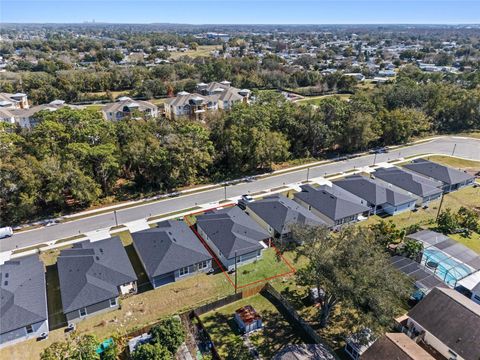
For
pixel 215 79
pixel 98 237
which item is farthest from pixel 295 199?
pixel 215 79

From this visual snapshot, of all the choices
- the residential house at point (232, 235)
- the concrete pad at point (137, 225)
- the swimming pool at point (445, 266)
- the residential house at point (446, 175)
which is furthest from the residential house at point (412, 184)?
the concrete pad at point (137, 225)

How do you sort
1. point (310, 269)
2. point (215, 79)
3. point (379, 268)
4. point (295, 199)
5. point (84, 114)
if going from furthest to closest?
1. point (215, 79)
2. point (84, 114)
3. point (295, 199)
4. point (310, 269)
5. point (379, 268)

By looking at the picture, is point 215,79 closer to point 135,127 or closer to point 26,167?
point 135,127

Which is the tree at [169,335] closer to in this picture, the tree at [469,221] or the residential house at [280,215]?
the residential house at [280,215]

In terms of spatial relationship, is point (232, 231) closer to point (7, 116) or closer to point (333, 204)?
point (333, 204)

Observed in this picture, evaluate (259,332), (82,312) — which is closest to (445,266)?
(259,332)

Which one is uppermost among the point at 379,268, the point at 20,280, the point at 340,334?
the point at 379,268
